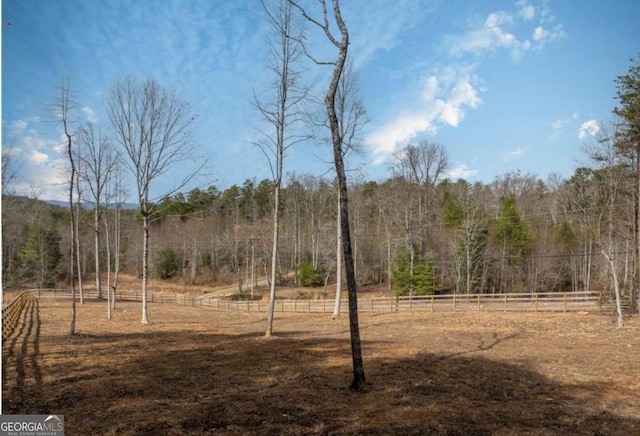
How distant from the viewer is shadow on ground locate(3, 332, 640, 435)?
5.41m

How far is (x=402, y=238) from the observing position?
3950 cm

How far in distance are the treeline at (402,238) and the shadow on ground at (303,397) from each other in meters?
17.4

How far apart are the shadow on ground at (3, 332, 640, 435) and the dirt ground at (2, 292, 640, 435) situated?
0.03 meters

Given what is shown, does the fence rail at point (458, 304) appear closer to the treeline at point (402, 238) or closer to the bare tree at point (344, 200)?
the treeline at point (402, 238)

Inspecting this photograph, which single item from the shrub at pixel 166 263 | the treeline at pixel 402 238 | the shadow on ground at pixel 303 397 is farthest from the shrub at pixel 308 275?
the shadow on ground at pixel 303 397

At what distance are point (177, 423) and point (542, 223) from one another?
49.9m

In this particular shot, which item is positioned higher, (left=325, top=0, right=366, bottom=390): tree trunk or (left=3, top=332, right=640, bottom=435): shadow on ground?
(left=325, top=0, right=366, bottom=390): tree trunk

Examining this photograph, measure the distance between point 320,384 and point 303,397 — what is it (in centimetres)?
95

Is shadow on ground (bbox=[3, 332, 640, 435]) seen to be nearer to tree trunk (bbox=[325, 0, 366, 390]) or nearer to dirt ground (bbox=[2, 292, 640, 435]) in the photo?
dirt ground (bbox=[2, 292, 640, 435])

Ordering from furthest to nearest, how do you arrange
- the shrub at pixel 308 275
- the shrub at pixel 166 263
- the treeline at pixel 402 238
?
the shrub at pixel 166 263, the shrub at pixel 308 275, the treeline at pixel 402 238

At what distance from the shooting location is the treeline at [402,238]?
1407 inches

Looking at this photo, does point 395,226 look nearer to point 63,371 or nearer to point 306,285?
point 306,285

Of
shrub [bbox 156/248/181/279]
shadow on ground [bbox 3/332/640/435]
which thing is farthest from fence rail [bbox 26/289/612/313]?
shrub [bbox 156/248/181/279]

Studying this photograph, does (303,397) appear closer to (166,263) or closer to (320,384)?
(320,384)
